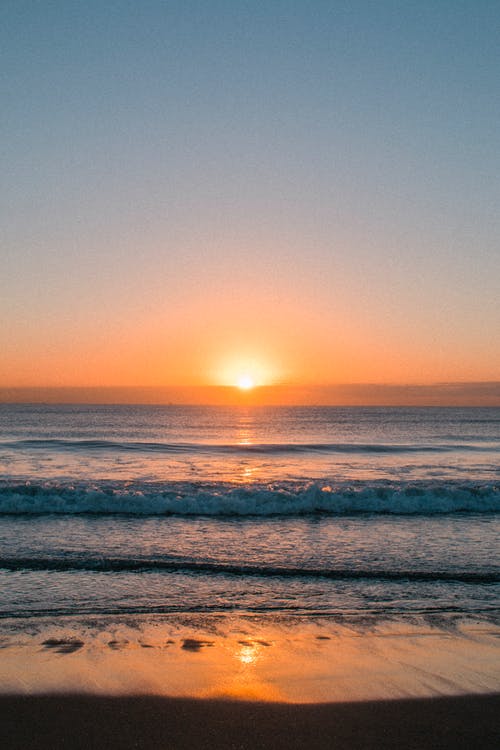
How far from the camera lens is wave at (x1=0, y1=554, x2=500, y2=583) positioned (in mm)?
9469

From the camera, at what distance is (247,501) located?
16.2m

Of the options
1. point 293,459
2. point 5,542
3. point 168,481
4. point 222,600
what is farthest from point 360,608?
point 293,459

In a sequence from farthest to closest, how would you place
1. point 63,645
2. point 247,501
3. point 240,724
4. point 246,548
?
1. point 247,501
2. point 246,548
3. point 63,645
4. point 240,724

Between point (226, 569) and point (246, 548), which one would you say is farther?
point (246, 548)

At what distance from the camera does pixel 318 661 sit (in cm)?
605

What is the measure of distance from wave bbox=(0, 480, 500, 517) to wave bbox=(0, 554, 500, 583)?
543 cm

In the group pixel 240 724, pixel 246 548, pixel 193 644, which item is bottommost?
pixel 246 548

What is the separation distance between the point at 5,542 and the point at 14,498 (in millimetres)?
4313

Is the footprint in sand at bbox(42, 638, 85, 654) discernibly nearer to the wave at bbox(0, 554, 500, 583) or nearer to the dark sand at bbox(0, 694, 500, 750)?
the dark sand at bbox(0, 694, 500, 750)

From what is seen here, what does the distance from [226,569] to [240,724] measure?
17.2 ft

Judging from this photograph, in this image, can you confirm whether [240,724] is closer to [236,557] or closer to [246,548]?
[236,557]

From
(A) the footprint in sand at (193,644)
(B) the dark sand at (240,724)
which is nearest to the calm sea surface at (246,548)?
(A) the footprint in sand at (193,644)

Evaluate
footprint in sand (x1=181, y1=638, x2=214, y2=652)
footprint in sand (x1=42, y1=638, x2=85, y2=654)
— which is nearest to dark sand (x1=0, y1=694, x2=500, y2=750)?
footprint in sand (x1=42, y1=638, x2=85, y2=654)

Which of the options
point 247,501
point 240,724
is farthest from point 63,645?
point 247,501
